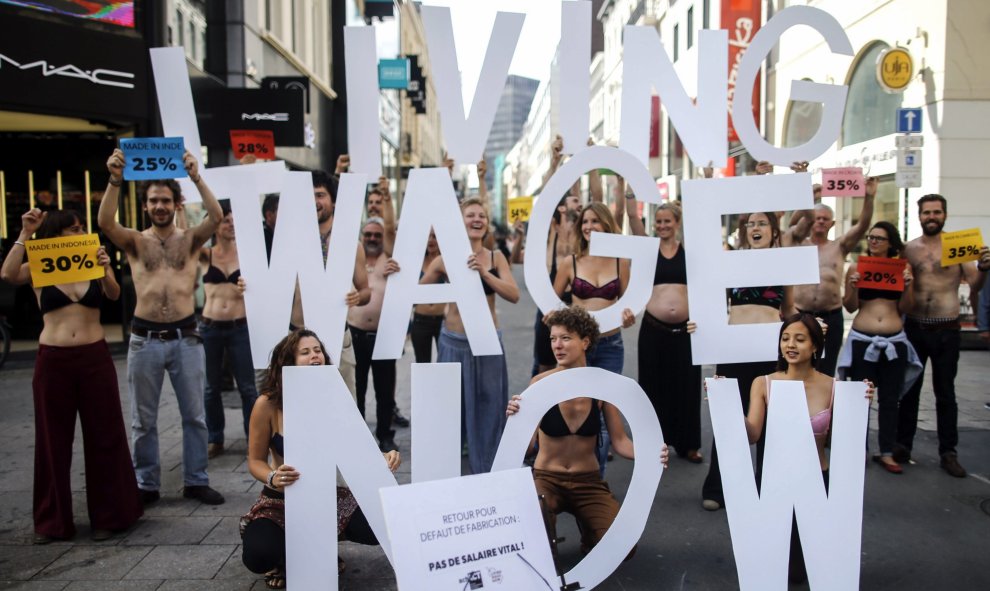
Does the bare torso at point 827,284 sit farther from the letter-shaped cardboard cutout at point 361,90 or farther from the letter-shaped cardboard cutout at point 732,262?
the letter-shaped cardboard cutout at point 361,90

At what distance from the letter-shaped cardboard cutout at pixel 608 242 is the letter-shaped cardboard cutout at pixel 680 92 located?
0.68 feet

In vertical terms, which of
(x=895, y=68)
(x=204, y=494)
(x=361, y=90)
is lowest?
(x=204, y=494)

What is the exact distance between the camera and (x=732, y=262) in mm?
4359

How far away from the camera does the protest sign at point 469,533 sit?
2652 mm

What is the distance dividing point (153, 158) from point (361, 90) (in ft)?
4.35

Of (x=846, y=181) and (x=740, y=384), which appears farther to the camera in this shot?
(x=846, y=181)

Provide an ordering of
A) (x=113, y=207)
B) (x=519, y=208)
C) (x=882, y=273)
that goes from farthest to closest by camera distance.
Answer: (x=519, y=208) < (x=882, y=273) < (x=113, y=207)

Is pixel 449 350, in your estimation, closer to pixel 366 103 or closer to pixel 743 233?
pixel 366 103

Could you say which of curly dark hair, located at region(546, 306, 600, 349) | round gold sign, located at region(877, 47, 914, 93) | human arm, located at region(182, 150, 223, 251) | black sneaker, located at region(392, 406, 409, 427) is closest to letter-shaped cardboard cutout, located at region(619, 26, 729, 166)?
curly dark hair, located at region(546, 306, 600, 349)

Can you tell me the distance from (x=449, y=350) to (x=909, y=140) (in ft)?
26.4

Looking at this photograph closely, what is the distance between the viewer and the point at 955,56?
1155 cm

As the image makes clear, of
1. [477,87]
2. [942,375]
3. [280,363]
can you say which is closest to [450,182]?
[477,87]

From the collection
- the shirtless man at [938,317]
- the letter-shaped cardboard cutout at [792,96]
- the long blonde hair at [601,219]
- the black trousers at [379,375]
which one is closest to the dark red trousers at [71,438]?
the black trousers at [379,375]

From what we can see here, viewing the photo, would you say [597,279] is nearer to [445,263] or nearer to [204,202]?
[445,263]
